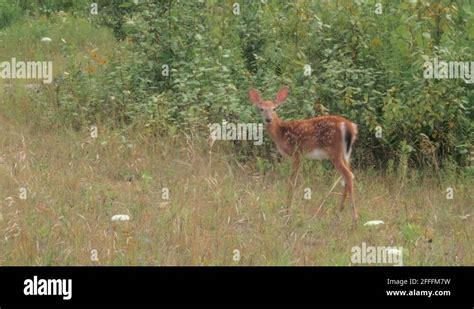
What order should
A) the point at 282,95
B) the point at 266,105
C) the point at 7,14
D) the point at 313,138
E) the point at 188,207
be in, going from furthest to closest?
the point at 7,14, the point at 266,105, the point at 282,95, the point at 313,138, the point at 188,207

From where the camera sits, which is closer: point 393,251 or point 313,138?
point 393,251

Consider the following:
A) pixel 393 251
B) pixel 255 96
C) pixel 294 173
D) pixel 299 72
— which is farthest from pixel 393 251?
pixel 299 72

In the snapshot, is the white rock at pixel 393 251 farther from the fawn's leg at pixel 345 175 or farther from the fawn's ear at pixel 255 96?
the fawn's ear at pixel 255 96

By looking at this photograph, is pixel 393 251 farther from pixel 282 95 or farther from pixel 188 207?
pixel 282 95

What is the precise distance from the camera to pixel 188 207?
8805 millimetres

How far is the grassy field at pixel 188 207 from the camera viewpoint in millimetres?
7730

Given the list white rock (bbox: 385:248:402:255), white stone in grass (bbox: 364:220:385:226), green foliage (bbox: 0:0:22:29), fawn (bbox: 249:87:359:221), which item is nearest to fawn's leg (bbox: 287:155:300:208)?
fawn (bbox: 249:87:359:221)

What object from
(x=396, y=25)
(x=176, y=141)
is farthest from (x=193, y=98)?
(x=396, y=25)

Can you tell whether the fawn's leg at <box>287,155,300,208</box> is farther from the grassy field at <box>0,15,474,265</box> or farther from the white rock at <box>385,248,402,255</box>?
the white rock at <box>385,248,402,255</box>

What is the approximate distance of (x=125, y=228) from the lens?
27.3 ft

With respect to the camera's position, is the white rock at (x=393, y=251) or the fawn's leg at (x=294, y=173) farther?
the fawn's leg at (x=294, y=173)

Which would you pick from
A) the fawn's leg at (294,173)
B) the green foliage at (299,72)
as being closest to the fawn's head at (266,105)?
the fawn's leg at (294,173)

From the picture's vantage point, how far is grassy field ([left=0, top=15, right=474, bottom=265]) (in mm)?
7730
